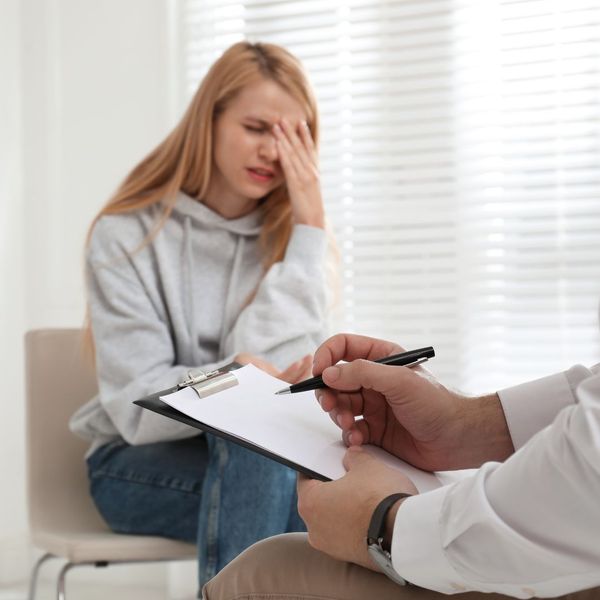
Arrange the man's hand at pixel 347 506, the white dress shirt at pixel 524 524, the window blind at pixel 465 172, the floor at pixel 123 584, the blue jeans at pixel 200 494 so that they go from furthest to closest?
the floor at pixel 123 584, the window blind at pixel 465 172, the blue jeans at pixel 200 494, the man's hand at pixel 347 506, the white dress shirt at pixel 524 524

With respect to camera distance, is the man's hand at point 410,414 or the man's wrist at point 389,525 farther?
the man's hand at point 410,414

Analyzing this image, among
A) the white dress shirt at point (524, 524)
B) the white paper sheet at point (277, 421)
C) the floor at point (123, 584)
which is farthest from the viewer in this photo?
the floor at point (123, 584)

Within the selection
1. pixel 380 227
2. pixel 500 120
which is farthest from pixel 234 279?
pixel 500 120

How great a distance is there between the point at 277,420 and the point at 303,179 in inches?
45.5

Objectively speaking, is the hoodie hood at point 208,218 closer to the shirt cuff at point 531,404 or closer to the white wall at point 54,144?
the white wall at point 54,144

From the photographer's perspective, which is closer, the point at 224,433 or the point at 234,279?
the point at 224,433

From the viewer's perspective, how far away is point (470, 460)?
1.02m

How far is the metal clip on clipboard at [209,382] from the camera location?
92 cm

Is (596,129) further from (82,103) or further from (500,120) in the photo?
(82,103)

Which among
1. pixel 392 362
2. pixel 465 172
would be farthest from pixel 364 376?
pixel 465 172

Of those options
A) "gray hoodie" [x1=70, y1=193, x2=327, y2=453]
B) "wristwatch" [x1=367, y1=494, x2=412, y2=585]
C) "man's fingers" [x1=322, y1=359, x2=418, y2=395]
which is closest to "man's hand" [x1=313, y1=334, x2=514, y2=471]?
"man's fingers" [x1=322, y1=359, x2=418, y2=395]

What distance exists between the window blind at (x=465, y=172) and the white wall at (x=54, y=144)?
0.48 meters

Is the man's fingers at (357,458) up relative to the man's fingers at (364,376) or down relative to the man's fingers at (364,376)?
down

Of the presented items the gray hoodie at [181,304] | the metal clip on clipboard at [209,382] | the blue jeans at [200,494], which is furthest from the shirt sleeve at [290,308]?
the metal clip on clipboard at [209,382]
